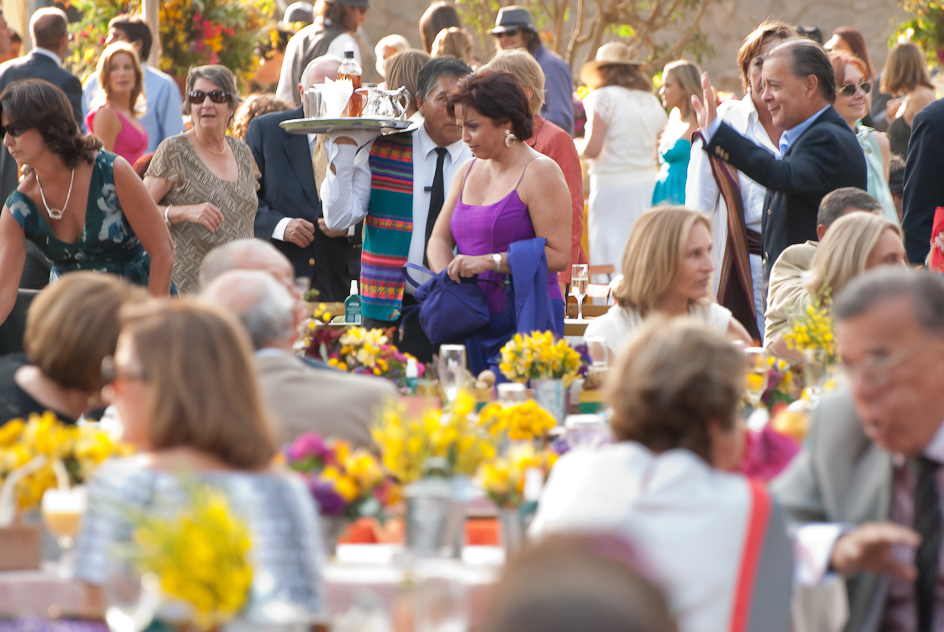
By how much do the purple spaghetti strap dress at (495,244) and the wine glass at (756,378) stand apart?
4.48 feet

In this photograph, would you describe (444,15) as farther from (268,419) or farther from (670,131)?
(268,419)

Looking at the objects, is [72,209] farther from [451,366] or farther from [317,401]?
[317,401]

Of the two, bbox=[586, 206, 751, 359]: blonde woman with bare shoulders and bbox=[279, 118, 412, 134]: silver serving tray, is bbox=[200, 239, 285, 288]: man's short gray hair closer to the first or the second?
bbox=[586, 206, 751, 359]: blonde woman with bare shoulders

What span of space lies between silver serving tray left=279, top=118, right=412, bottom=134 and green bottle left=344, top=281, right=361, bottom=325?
26.0 inches

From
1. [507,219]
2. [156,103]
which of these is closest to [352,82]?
[507,219]

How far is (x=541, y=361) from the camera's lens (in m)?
3.47

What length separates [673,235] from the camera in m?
3.87

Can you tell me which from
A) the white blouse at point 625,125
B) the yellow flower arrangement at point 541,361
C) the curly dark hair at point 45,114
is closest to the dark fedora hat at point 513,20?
the white blouse at point 625,125

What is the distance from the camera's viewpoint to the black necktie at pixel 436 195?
505 cm

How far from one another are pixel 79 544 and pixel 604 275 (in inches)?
248

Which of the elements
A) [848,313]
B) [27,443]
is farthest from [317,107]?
[848,313]

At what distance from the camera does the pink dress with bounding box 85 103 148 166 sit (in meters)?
6.85

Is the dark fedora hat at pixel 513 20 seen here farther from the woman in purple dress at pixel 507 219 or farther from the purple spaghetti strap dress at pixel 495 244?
the purple spaghetti strap dress at pixel 495 244

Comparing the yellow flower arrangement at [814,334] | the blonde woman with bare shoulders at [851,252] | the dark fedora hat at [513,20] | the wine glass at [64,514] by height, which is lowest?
the wine glass at [64,514]
